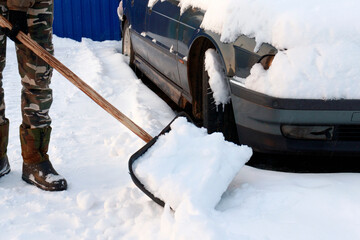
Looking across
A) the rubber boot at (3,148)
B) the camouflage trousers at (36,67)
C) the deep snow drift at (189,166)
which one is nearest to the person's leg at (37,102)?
the camouflage trousers at (36,67)

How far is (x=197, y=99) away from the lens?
3.90 meters

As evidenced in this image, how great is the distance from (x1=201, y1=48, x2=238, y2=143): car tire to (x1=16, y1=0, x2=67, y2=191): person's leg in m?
1.07

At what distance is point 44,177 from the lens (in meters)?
3.20

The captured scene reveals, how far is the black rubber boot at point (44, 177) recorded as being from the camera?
A: 316 cm

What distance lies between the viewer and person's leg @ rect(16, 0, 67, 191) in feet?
10.3

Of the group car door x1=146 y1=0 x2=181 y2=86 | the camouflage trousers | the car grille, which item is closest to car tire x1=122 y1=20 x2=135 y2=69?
car door x1=146 y1=0 x2=181 y2=86

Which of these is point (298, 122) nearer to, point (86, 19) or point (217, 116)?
point (217, 116)

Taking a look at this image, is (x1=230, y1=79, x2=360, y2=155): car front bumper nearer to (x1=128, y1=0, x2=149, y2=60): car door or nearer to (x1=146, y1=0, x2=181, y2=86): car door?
(x1=146, y1=0, x2=181, y2=86): car door

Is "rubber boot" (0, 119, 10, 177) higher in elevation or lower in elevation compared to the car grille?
lower

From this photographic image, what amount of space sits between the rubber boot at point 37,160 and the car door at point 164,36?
1.35m

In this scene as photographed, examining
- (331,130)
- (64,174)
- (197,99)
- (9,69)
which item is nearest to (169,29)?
(197,99)

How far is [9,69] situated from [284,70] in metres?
5.21

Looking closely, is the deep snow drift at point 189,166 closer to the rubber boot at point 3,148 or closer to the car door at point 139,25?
the rubber boot at point 3,148

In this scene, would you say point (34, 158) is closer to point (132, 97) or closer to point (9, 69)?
point (132, 97)
